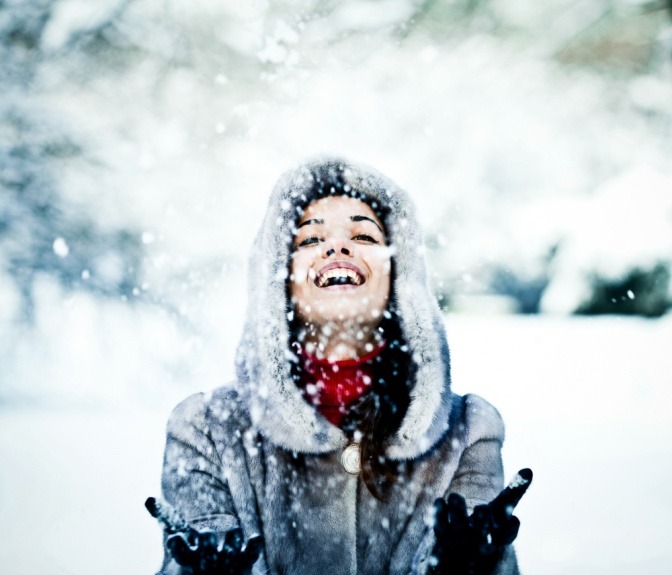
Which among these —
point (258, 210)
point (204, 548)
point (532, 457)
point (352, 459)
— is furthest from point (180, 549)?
point (258, 210)

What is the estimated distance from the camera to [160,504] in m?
1.27

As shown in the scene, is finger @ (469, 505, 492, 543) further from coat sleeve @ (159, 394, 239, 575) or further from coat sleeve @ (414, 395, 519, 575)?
coat sleeve @ (159, 394, 239, 575)

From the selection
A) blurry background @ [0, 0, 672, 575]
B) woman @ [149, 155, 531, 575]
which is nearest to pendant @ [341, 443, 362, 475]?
woman @ [149, 155, 531, 575]

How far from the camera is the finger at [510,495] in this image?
1.27m

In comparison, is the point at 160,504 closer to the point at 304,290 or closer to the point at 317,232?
the point at 304,290

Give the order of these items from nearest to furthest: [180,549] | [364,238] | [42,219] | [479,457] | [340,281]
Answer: [180,549]
[479,457]
[340,281]
[364,238]
[42,219]

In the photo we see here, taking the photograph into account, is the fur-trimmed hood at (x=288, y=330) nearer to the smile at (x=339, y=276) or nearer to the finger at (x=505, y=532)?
the smile at (x=339, y=276)

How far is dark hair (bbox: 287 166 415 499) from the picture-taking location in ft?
5.61

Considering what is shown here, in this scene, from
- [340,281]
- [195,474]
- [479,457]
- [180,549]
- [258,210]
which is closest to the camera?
[180,549]

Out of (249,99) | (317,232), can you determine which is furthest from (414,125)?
(317,232)

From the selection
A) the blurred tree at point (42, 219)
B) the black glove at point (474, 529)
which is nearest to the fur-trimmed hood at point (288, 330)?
the black glove at point (474, 529)

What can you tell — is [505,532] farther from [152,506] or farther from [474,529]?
[152,506]

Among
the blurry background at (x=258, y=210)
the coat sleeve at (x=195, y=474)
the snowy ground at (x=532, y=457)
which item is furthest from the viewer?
the blurry background at (x=258, y=210)

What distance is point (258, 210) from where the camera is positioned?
580 centimetres
